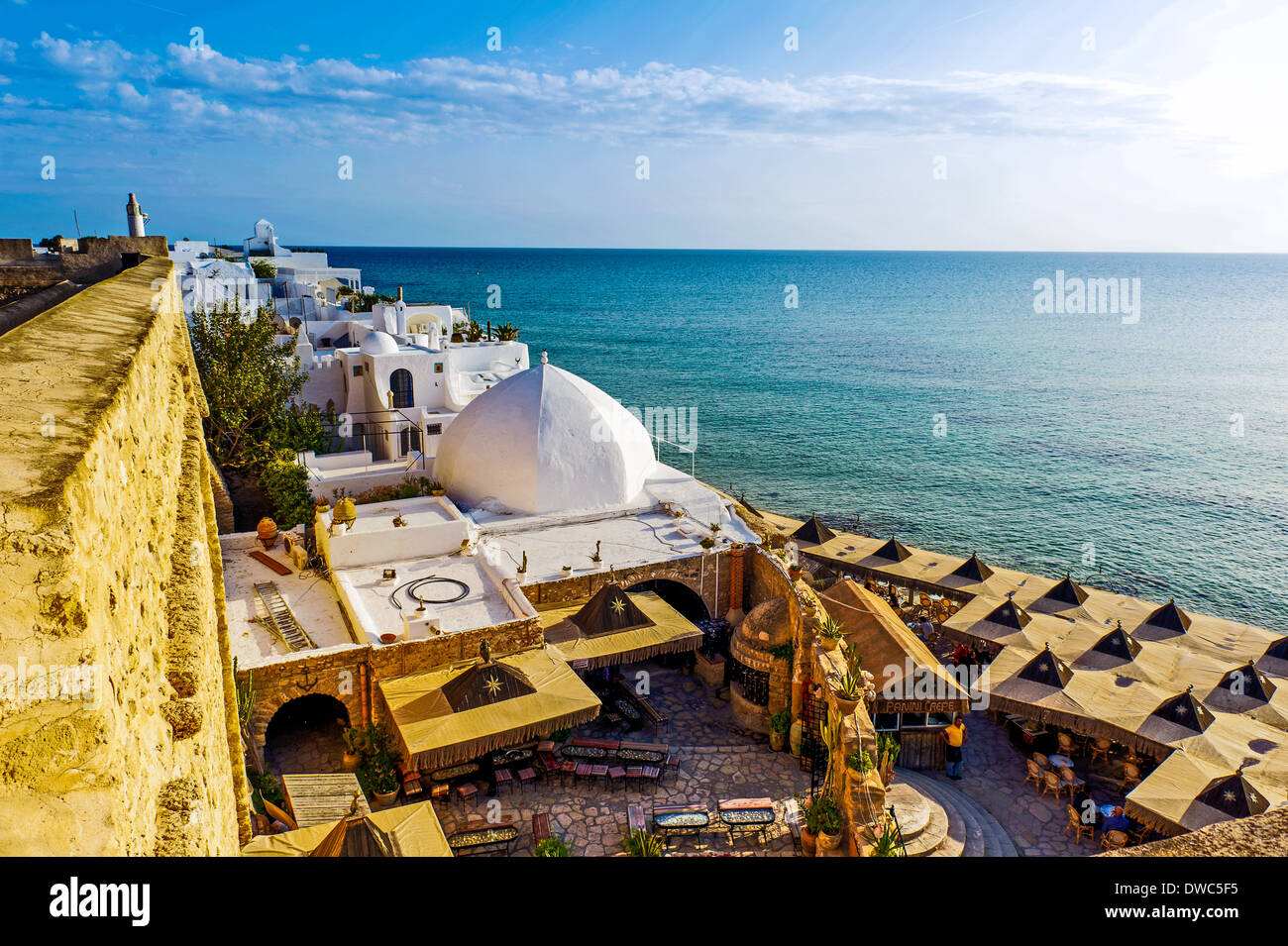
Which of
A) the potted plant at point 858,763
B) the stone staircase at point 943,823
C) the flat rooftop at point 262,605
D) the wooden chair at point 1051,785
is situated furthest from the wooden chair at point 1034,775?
the flat rooftop at point 262,605

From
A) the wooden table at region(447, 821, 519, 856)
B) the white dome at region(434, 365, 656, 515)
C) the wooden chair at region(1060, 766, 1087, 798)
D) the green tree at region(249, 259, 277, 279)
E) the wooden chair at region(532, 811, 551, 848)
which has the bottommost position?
the wooden chair at region(1060, 766, 1087, 798)

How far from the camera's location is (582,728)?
15.3 metres

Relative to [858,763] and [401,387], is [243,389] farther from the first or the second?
[858,763]

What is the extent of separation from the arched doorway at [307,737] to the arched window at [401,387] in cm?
1311

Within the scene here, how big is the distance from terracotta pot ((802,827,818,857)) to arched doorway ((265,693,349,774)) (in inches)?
301

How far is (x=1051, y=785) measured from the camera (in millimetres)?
14023

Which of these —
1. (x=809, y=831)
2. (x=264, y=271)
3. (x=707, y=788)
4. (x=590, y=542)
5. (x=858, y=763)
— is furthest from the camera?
(x=264, y=271)

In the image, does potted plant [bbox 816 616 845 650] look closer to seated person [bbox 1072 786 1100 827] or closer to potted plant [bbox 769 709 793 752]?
potted plant [bbox 769 709 793 752]

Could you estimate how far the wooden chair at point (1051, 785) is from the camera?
13945 millimetres

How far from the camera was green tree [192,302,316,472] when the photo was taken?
22.6 m

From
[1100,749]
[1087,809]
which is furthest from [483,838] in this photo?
[1100,749]

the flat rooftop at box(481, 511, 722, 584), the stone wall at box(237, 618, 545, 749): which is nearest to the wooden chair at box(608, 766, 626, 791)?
the stone wall at box(237, 618, 545, 749)

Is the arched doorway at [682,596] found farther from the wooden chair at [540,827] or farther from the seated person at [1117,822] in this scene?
the seated person at [1117,822]

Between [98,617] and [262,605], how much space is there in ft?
44.8
